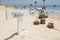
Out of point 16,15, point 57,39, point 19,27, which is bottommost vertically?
point 57,39

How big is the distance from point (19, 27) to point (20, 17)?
531 millimetres

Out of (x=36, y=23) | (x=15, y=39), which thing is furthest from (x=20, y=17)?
(x=36, y=23)

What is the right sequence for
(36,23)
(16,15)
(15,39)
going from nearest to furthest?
(15,39) → (16,15) → (36,23)

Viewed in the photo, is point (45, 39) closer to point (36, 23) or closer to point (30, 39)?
point (30, 39)

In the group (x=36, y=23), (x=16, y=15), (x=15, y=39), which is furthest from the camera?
(x=36, y=23)

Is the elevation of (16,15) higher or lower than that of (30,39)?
higher

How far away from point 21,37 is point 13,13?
1209 millimetres

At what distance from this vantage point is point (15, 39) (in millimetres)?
7523

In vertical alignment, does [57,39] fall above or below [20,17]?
below

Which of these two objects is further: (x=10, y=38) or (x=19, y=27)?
(x=19, y=27)

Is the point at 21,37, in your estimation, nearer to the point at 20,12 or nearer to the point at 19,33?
the point at 19,33

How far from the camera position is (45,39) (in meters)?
7.81

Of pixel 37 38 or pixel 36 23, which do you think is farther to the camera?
pixel 36 23

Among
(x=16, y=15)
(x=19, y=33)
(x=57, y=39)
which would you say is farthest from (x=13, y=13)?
(x=57, y=39)
